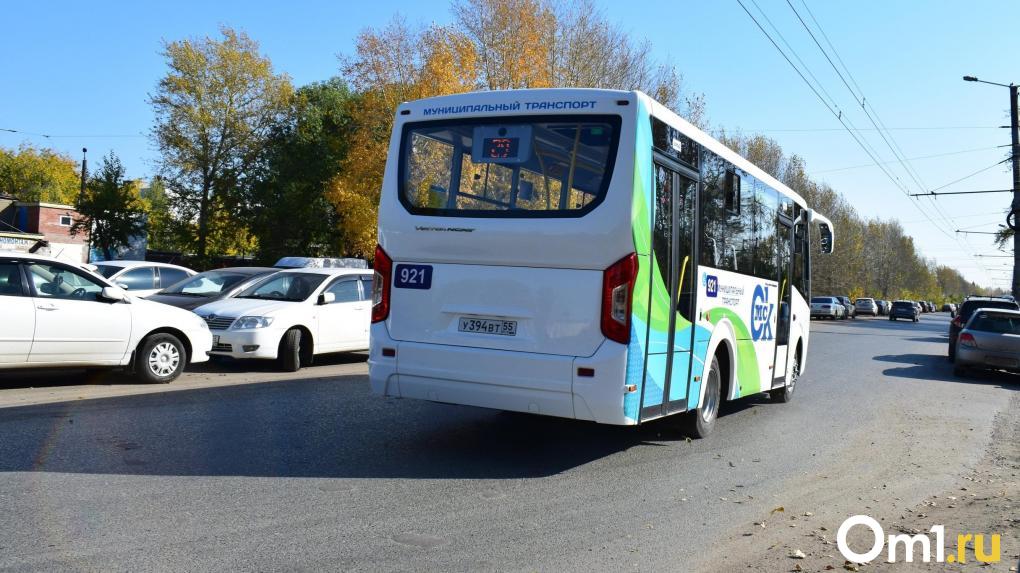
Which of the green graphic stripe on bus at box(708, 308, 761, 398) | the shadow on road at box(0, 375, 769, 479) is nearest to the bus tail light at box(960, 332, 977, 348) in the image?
A: the green graphic stripe on bus at box(708, 308, 761, 398)

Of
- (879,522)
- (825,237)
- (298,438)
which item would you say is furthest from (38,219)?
(879,522)

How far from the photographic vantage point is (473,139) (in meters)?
7.56

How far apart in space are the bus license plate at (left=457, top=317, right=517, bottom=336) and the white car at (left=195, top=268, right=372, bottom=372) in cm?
629

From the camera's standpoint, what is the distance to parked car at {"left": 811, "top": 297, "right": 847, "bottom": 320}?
59.0 m

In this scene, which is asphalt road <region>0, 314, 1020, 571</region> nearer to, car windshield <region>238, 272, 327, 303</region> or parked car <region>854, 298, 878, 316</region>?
car windshield <region>238, 272, 327, 303</region>

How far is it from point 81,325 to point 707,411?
7.44 meters

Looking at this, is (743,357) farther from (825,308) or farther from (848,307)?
(848,307)

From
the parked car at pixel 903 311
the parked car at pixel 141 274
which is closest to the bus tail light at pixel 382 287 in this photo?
the parked car at pixel 141 274

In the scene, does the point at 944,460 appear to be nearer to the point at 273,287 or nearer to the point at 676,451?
the point at 676,451

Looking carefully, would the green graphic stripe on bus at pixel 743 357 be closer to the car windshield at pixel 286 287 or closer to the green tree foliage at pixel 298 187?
the car windshield at pixel 286 287

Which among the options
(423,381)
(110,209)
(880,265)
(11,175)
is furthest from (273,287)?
(880,265)

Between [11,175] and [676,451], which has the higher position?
[11,175]

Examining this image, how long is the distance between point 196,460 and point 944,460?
7.13 metres

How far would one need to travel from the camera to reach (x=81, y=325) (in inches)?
404
